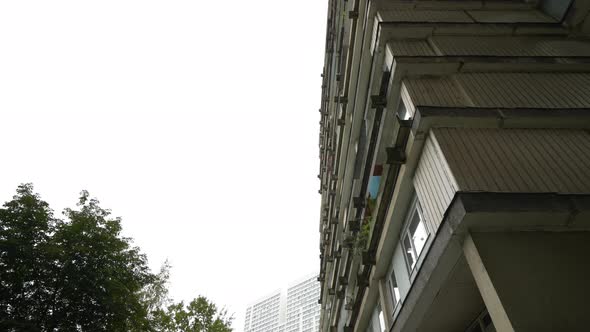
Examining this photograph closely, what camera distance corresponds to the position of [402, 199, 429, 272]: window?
20.9 ft

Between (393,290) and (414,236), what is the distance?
7.66 feet

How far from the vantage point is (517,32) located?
29.6 ft

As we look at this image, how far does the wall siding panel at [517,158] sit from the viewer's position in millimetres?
4734

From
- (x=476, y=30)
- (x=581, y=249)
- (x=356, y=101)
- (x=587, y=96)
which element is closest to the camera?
(x=581, y=249)

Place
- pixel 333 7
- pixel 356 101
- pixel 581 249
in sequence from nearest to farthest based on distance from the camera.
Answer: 1. pixel 581 249
2. pixel 356 101
3. pixel 333 7

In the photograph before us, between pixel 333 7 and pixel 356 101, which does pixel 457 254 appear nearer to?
pixel 356 101

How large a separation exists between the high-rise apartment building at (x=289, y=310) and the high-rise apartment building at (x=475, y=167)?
10071cm

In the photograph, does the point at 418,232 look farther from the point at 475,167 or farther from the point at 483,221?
the point at 483,221

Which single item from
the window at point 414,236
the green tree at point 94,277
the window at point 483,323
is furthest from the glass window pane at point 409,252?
the green tree at point 94,277

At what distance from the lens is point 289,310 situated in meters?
114

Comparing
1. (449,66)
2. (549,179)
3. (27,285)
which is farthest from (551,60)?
(27,285)

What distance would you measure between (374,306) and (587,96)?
26.0ft

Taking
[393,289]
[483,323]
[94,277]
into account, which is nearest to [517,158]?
[483,323]

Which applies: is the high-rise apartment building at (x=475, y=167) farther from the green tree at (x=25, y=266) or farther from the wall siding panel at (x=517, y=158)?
the green tree at (x=25, y=266)
